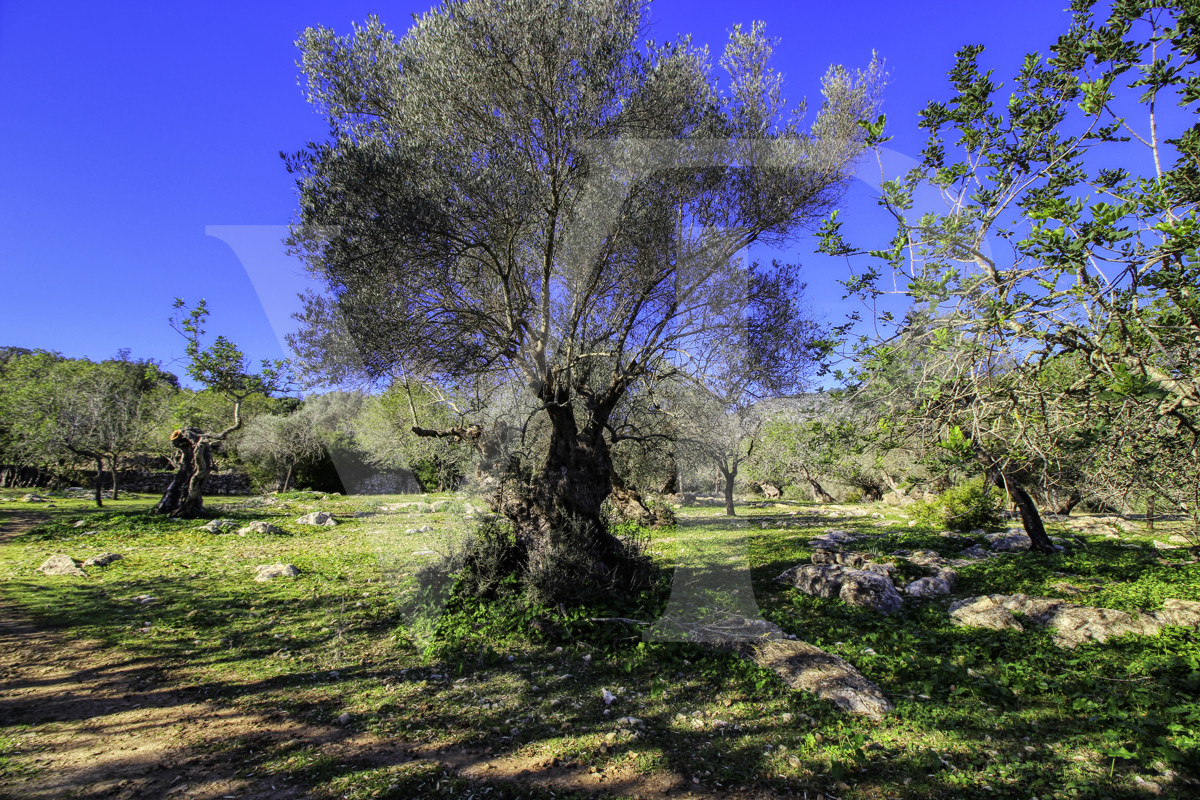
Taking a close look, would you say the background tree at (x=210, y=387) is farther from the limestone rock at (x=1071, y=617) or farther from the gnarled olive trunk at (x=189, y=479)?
the limestone rock at (x=1071, y=617)

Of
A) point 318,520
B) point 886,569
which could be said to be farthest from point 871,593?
point 318,520

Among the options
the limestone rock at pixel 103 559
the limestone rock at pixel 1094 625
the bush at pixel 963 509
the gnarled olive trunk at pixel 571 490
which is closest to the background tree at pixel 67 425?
the limestone rock at pixel 103 559

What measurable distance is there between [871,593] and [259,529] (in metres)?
14.5

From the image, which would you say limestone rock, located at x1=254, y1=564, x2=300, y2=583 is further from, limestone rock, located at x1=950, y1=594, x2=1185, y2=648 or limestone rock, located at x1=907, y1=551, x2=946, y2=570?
limestone rock, located at x1=907, y1=551, x2=946, y2=570

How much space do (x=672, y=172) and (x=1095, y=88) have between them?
5.66 m

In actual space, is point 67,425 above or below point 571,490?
above

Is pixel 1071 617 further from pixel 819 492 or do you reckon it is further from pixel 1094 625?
pixel 819 492

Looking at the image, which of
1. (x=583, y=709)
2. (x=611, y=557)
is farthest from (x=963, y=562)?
(x=583, y=709)

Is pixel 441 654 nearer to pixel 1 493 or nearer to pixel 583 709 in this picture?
pixel 583 709

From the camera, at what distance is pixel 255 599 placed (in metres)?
7.72

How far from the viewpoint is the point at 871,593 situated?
7801mm

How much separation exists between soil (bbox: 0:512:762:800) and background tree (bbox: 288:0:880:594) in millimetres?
3798

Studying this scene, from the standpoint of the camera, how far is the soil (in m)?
3.46

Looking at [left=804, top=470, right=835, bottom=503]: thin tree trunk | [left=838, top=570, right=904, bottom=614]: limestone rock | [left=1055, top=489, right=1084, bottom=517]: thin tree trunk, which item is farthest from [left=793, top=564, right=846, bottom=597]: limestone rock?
[left=804, top=470, right=835, bottom=503]: thin tree trunk
